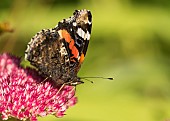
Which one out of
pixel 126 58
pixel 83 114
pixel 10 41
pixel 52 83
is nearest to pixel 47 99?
pixel 52 83

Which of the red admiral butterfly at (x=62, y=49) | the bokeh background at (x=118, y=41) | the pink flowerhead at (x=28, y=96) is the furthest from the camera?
the bokeh background at (x=118, y=41)

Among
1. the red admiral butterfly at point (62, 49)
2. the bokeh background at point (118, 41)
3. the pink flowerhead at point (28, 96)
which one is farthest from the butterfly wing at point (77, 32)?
the bokeh background at point (118, 41)

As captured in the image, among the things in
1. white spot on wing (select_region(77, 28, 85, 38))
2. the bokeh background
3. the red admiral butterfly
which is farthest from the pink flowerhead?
the bokeh background

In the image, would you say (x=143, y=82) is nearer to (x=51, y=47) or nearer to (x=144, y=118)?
(x=144, y=118)

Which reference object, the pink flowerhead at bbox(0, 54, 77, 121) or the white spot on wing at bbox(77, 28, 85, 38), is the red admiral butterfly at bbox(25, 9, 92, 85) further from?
the pink flowerhead at bbox(0, 54, 77, 121)

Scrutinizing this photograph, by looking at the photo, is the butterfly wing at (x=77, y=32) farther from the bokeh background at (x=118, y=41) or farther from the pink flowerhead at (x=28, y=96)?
the bokeh background at (x=118, y=41)
